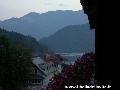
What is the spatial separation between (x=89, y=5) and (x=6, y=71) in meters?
41.5

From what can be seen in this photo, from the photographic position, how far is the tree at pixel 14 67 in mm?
45353

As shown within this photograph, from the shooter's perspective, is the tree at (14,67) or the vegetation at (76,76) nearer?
the vegetation at (76,76)

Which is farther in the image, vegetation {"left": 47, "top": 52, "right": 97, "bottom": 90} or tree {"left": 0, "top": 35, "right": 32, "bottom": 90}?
tree {"left": 0, "top": 35, "right": 32, "bottom": 90}

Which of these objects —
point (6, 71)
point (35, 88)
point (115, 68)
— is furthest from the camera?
point (35, 88)

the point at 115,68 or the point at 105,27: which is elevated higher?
the point at 105,27

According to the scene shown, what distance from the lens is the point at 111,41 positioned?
4219mm

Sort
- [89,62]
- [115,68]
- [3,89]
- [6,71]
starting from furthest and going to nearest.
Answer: [6,71]
[3,89]
[89,62]
[115,68]

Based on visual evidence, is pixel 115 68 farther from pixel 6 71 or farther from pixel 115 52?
pixel 6 71

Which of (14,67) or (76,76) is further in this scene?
(14,67)

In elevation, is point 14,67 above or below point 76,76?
below

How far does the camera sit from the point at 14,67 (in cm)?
4903

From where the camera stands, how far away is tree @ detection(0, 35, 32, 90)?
45.4 m

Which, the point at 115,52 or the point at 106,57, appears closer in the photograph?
the point at 115,52

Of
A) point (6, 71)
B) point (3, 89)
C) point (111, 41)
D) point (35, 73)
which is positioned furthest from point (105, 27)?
point (35, 73)
